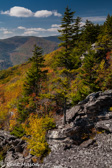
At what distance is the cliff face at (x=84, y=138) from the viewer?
Answer: 626 inches

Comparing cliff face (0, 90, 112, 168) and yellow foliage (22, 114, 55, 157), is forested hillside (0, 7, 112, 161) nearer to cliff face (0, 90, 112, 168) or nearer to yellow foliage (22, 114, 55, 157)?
yellow foliage (22, 114, 55, 157)

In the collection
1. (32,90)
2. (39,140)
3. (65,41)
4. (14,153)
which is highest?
(65,41)

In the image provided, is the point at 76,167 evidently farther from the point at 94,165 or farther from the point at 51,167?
the point at 51,167

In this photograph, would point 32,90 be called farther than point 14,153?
Yes

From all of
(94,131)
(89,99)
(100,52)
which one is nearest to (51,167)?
(94,131)

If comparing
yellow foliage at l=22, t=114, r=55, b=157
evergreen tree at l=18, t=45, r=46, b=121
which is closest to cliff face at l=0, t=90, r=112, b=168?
yellow foliage at l=22, t=114, r=55, b=157

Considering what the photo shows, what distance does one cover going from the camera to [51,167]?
15.8m

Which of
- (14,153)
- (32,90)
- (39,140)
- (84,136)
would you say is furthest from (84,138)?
(32,90)

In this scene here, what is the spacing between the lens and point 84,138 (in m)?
19.8

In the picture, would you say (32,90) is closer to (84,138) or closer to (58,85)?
(58,85)

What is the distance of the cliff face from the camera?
15906 mm

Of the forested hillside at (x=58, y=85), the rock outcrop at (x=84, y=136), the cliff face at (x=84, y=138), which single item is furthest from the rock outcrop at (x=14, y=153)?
the rock outcrop at (x=84, y=136)

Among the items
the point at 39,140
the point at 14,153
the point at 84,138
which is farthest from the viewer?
the point at 14,153

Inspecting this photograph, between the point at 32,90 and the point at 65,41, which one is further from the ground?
the point at 65,41
